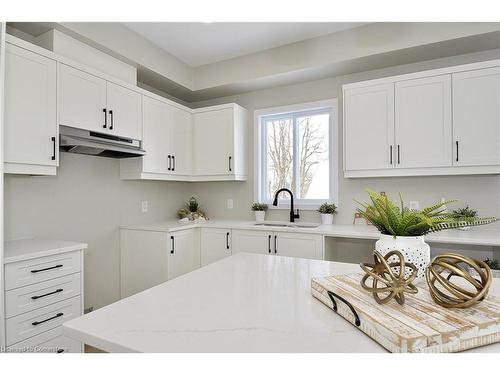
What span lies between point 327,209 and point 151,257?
1863 mm

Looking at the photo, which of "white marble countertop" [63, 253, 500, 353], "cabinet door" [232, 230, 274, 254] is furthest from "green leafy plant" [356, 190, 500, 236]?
"cabinet door" [232, 230, 274, 254]

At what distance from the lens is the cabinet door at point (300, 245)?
2.61 m

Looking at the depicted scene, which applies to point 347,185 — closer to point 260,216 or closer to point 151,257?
point 260,216

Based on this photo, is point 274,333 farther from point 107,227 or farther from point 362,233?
point 107,227

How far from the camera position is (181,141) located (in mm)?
3396

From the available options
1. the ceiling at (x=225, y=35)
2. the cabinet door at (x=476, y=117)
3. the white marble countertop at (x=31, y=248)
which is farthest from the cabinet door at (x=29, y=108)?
the cabinet door at (x=476, y=117)

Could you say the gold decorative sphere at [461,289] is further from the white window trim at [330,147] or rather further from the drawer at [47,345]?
the white window trim at [330,147]

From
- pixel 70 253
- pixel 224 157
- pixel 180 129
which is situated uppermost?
pixel 180 129

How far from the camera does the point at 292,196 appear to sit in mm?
3258

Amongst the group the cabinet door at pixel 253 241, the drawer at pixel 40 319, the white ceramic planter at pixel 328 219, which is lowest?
the drawer at pixel 40 319

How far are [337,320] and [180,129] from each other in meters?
3.00

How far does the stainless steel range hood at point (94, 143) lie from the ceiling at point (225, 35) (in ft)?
3.58
